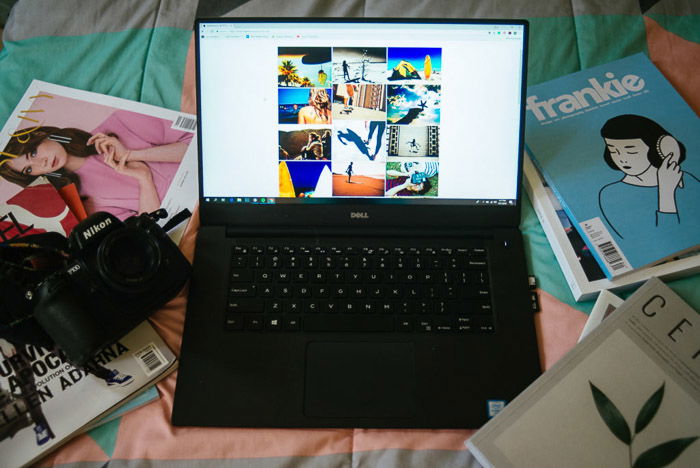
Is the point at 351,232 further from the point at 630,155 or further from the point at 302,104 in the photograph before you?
the point at 630,155

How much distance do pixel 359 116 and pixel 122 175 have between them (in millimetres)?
397

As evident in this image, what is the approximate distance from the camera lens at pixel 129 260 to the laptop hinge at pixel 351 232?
0.13 metres

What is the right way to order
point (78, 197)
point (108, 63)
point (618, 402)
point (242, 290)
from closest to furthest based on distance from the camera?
1. point (618, 402)
2. point (242, 290)
3. point (78, 197)
4. point (108, 63)

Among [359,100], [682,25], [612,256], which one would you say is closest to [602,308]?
[612,256]

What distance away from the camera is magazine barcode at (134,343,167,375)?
58cm

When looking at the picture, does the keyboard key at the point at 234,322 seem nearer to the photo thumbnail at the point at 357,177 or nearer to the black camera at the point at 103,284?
the black camera at the point at 103,284

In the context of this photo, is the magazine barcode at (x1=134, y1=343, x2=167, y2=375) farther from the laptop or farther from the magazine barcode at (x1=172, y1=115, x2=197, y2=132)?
the magazine barcode at (x1=172, y1=115, x2=197, y2=132)

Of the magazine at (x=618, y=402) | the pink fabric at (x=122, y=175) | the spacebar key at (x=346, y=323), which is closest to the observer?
the magazine at (x=618, y=402)

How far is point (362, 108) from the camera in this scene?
0.63 metres

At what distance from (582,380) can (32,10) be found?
42.6 inches

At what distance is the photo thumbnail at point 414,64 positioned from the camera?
2.04 feet

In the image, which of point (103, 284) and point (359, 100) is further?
point (359, 100)

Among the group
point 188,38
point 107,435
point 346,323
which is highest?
point 188,38

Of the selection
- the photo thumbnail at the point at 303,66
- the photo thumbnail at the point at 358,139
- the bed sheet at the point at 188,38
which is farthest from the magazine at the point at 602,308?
the photo thumbnail at the point at 303,66
